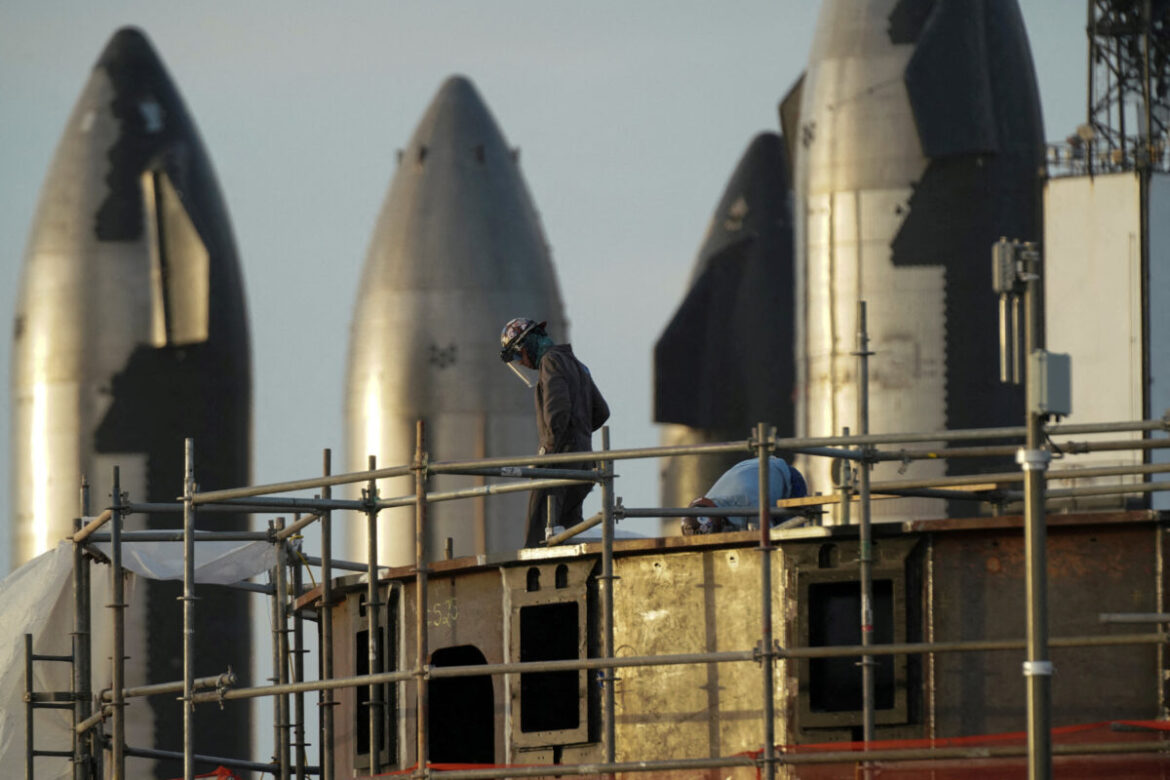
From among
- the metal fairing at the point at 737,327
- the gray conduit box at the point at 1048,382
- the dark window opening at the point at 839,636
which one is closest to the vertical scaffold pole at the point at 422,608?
the dark window opening at the point at 839,636

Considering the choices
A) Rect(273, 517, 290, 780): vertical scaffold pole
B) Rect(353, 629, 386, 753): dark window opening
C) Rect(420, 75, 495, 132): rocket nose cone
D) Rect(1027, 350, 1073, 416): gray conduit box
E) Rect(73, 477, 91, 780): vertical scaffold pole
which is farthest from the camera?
Rect(420, 75, 495, 132): rocket nose cone

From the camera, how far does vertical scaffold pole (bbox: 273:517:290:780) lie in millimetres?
26969

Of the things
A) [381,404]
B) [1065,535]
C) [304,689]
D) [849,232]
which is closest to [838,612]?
[1065,535]

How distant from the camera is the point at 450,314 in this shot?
2554 inches

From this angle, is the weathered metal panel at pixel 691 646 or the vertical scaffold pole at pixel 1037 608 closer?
the vertical scaffold pole at pixel 1037 608

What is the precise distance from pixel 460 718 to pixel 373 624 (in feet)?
6.62

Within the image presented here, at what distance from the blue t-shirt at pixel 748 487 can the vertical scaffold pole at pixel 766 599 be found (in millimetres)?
4198

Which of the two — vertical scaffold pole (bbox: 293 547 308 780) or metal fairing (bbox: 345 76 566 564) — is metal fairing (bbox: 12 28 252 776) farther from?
vertical scaffold pole (bbox: 293 547 308 780)

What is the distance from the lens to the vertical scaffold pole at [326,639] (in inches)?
993

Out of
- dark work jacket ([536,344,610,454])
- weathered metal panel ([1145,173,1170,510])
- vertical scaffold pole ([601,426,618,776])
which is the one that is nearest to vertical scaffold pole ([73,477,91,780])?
dark work jacket ([536,344,610,454])

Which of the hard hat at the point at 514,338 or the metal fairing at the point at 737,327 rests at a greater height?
Answer: the metal fairing at the point at 737,327

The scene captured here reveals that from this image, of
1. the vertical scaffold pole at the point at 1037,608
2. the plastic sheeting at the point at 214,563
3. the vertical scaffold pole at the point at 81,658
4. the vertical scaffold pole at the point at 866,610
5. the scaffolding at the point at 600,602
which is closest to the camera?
the vertical scaffold pole at the point at 1037,608

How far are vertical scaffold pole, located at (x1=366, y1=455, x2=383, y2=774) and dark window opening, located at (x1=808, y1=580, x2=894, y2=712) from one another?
391 centimetres

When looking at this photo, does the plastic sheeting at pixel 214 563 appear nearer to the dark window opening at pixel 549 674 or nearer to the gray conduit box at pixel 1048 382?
the dark window opening at pixel 549 674
